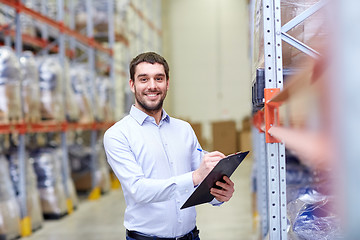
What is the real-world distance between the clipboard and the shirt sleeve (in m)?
0.07

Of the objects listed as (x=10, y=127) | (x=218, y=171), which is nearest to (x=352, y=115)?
(x=218, y=171)

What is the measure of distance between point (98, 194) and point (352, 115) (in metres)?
8.30

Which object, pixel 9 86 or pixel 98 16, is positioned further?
pixel 98 16

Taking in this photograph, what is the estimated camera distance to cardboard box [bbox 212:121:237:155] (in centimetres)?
1502

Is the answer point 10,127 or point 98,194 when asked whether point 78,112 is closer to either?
point 98,194

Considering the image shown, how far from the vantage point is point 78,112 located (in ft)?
26.4

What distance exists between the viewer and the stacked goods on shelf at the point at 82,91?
314 inches

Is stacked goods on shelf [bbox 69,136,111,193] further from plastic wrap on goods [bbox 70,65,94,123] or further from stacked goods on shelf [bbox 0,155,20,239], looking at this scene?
stacked goods on shelf [bbox 0,155,20,239]

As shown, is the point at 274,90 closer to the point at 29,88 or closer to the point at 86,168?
the point at 29,88

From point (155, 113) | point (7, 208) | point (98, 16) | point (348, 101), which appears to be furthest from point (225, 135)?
point (348, 101)

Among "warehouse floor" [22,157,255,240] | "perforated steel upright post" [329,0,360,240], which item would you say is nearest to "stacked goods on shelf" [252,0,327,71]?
"perforated steel upright post" [329,0,360,240]

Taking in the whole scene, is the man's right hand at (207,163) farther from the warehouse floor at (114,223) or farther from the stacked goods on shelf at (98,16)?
the stacked goods on shelf at (98,16)

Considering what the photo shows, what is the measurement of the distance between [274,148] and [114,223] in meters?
4.94

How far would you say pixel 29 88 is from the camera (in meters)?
6.11
